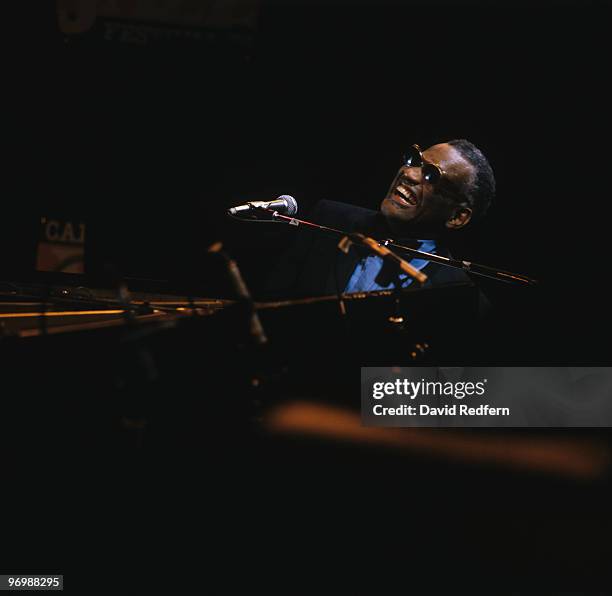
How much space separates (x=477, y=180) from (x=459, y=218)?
177 mm

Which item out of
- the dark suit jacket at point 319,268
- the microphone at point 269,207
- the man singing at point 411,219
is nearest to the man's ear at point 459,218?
the man singing at point 411,219

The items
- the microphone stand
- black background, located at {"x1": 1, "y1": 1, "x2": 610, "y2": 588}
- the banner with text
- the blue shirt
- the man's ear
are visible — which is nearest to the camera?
the banner with text

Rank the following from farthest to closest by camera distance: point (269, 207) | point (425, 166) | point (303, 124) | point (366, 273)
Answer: point (303, 124), point (425, 166), point (366, 273), point (269, 207)

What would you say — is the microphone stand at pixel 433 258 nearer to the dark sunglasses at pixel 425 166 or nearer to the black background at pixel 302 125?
the black background at pixel 302 125

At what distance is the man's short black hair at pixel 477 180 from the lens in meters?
2.87

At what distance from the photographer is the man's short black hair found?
2871mm

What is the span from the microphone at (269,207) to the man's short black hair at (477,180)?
0.81 m

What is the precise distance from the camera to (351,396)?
197 centimetres

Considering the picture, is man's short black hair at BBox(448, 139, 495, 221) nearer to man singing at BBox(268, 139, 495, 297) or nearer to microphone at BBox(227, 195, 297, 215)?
man singing at BBox(268, 139, 495, 297)

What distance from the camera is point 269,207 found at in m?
2.43

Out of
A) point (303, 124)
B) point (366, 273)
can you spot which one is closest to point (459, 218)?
point (366, 273)

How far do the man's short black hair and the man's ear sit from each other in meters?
0.03

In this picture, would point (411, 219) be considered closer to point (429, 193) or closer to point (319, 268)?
point (429, 193)

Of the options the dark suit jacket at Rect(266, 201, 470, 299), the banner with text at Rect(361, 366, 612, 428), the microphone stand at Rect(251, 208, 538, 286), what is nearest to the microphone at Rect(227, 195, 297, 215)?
the microphone stand at Rect(251, 208, 538, 286)
